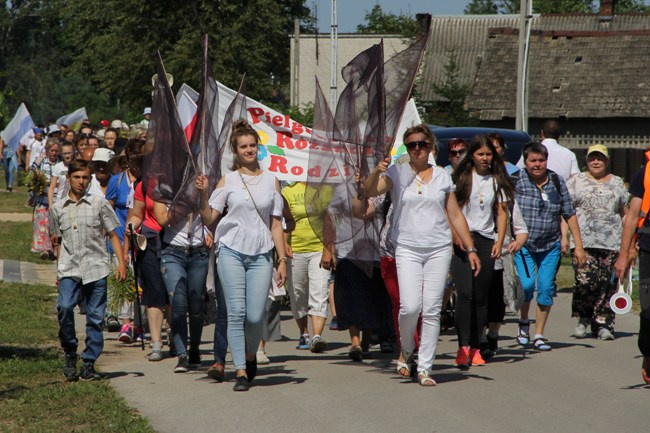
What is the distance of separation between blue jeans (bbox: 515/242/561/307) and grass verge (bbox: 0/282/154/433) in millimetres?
4057

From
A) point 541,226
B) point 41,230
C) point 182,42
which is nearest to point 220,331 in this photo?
point 541,226

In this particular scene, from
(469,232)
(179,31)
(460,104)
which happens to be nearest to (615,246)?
(469,232)

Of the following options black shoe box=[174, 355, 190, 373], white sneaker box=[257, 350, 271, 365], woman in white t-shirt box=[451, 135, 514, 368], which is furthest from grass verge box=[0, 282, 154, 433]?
woman in white t-shirt box=[451, 135, 514, 368]

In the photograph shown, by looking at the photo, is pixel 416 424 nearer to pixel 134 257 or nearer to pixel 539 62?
pixel 134 257

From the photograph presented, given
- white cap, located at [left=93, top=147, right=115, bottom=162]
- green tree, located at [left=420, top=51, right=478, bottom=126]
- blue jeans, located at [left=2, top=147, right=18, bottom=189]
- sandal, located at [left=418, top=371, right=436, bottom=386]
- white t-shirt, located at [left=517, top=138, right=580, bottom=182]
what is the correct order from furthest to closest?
1. green tree, located at [left=420, top=51, right=478, bottom=126]
2. blue jeans, located at [left=2, top=147, right=18, bottom=189]
3. white cap, located at [left=93, top=147, right=115, bottom=162]
4. white t-shirt, located at [left=517, top=138, right=580, bottom=182]
5. sandal, located at [left=418, top=371, right=436, bottom=386]

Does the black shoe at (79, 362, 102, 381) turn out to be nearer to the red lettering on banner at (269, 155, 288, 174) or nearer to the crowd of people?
the crowd of people

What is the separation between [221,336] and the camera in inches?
364

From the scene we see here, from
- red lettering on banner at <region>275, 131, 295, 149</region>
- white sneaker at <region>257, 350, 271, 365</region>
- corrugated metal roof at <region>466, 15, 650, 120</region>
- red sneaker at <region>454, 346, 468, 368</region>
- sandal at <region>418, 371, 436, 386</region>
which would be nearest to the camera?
sandal at <region>418, 371, 436, 386</region>

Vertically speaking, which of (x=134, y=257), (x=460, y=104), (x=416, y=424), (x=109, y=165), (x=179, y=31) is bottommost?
(x=416, y=424)

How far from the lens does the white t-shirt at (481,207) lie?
10023 mm

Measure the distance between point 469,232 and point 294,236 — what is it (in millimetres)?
2058

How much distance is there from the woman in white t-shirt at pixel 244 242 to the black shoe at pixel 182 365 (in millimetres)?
848

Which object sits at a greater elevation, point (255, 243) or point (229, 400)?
point (255, 243)

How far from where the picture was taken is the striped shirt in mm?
9031
